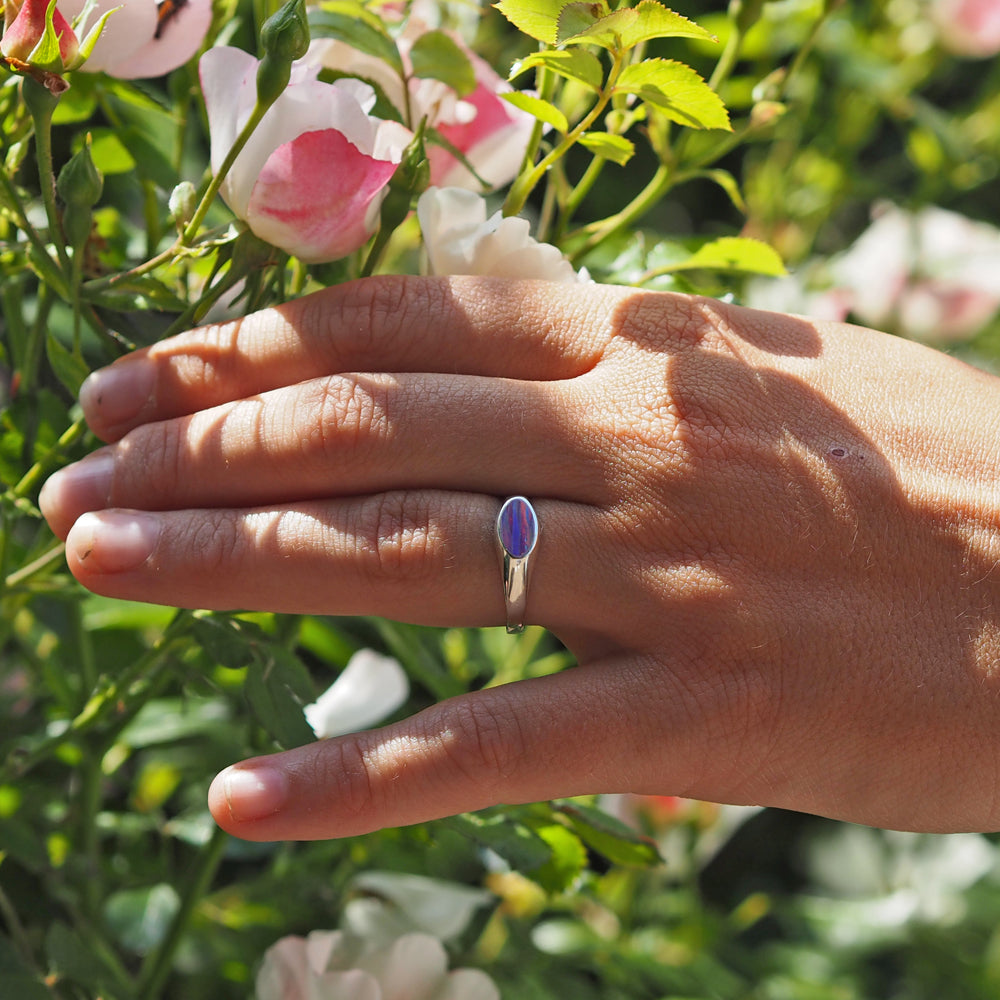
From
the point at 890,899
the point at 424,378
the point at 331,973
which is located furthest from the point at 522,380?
the point at 890,899

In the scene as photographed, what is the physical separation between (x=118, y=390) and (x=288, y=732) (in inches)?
6.8

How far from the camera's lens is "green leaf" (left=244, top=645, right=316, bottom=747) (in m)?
0.48

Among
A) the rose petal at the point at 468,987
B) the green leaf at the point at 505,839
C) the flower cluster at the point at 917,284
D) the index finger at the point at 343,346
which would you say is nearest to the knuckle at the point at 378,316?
the index finger at the point at 343,346

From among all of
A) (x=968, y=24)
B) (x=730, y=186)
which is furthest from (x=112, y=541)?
(x=968, y=24)

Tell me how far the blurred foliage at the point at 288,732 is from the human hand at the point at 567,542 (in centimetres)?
5

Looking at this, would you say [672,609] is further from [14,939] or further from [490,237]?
[14,939]

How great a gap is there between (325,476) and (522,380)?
101mm

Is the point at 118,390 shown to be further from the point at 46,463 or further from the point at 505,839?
the point at 505,839

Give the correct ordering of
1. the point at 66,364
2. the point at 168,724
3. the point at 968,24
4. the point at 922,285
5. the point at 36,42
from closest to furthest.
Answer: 1. the point at 36,42
2. the point at 66,364
3. the point at 168,724
4. the point at 968,24
5. the point at 922,285

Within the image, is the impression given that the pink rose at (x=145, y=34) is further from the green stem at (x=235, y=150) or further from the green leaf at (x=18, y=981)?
the green leaf at (x=18, y=981)

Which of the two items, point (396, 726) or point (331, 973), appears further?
point (331, 973)

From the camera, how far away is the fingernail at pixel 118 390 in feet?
1.59

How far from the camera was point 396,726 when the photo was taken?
0.45 m

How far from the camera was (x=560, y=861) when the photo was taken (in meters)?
0.61
